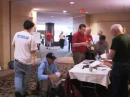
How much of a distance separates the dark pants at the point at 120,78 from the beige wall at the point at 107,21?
39.7 ft

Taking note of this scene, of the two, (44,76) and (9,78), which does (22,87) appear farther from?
(9,78)

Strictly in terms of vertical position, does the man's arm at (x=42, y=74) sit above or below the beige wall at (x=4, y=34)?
below

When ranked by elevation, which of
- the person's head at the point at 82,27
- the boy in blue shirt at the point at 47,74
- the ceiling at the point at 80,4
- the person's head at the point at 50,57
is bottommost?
the boy in blue shirt at the point at 47,74

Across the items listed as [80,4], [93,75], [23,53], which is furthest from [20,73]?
[80,4]

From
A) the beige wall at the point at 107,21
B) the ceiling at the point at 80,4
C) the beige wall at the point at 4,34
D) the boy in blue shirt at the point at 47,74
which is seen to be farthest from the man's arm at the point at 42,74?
the beige wall at the point at 107,21

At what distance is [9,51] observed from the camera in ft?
32.0

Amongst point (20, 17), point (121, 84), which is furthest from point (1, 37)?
point (121, 84)

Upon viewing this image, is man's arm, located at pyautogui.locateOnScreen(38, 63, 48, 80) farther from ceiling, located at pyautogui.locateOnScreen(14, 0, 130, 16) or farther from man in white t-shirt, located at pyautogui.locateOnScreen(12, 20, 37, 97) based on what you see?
ceiling, located at pyautogui.locateOnScreen(14, 0, 130, 16)

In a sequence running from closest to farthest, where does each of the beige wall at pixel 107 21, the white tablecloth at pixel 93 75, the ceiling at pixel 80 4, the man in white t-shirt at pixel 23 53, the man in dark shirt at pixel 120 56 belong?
the man in dark shirt at pixel 120 56, the white tablecloth at pixel 93 75, the man in white t-shirt at pixel 23 53, the ceiling at pixel 80 4, the beige wall at pixel 107 21

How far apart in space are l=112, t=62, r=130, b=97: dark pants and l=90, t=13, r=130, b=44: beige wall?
12094 mm

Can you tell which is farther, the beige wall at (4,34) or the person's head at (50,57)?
the beige wall at (4,34)

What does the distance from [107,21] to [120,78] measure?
13.0 metres

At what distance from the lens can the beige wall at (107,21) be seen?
16.1 m

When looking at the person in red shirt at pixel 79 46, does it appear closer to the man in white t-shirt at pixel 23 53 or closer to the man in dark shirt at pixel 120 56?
the man in white t-shirt at pixel 23 53
